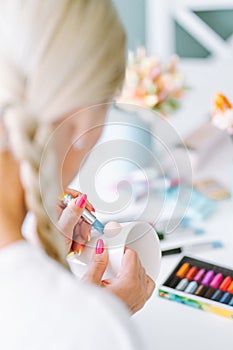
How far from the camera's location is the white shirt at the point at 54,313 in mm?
540

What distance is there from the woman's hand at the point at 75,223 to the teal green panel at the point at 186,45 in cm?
241

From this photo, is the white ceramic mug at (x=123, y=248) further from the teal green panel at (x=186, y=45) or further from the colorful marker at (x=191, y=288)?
the teal green panel at (x=186, y=45)

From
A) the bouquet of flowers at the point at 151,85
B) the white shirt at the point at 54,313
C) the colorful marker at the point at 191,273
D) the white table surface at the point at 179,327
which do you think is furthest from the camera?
the bouquet of flowers at the point at 151,85

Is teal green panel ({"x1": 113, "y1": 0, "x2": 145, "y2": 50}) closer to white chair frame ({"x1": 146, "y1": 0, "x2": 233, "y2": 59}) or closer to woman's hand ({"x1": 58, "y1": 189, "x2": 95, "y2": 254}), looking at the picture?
white chair frame ({"x1": 146, "y1": 0, "x2": 233, "y2": 59})

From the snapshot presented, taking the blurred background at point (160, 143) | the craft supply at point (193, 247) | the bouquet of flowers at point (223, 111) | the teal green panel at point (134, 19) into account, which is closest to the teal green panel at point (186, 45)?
the teal green panel at point (134, 19)

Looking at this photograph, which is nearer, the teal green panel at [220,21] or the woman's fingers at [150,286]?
the woman's fingers at [150,286]

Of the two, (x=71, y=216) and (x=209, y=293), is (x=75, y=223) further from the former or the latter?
(x=209, y=293)

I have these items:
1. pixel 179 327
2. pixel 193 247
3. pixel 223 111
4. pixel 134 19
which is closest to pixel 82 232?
pixel 179 327

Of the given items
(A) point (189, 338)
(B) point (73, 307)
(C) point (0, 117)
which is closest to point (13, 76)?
(C) point (0, 117)

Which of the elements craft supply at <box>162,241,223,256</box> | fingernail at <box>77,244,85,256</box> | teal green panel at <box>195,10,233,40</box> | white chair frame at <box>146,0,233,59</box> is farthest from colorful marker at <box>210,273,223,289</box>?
teal green panel at <box>195,10,233,40</box>

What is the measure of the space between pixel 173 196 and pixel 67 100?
67 cm

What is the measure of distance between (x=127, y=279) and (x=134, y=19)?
2.27 m

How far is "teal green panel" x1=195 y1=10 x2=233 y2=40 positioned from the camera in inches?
117

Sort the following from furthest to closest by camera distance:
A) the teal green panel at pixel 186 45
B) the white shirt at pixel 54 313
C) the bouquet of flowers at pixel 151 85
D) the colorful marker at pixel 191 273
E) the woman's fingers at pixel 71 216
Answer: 1. the teal green panel at pixel 186 45
2. the bouquet of flowers at pixel 151 85
3. the colorful marker at pixel 191 273
4. the woman's fingers at pixel 71 216
5. the white shirt at pixel 54 313
